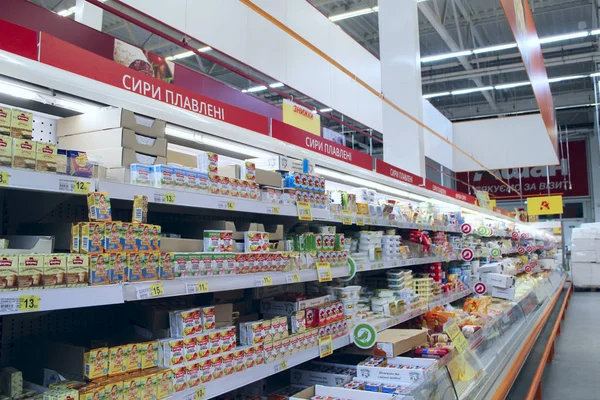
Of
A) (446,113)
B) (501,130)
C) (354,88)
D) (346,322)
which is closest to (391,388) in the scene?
(346,322)

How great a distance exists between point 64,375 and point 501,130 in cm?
997

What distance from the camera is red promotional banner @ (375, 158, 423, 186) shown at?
442 cm

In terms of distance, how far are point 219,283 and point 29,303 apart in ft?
2.55

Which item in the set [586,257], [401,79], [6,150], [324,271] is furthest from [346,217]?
[586,257]

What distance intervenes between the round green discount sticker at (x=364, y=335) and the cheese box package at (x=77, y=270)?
5.77 feet

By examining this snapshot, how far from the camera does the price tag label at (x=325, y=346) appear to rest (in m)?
2.57

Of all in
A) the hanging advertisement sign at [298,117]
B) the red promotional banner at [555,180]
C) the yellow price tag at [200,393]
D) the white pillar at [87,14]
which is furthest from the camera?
the red promotional banner at [555,180]

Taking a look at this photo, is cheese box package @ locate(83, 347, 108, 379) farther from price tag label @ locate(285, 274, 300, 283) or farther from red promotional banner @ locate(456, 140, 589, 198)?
red promotional banner @ locate(456, 140, 589, 198)

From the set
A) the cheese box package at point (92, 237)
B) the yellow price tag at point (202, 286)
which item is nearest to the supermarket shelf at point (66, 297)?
the cheese box package at point (92, 237)

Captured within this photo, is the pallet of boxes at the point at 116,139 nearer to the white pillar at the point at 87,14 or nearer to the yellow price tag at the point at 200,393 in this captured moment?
the yellow price tag at the point at 200,393

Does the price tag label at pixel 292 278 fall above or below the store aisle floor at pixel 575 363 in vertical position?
above

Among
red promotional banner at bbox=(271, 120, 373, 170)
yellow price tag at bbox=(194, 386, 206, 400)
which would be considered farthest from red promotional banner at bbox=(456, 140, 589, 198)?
yellow price tag at bbox=(194, 386, 206, 400)

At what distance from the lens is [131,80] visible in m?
2.15

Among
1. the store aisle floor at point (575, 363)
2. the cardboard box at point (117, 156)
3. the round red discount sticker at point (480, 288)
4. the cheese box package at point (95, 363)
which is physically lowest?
the store aisle floor at point (575, 363)
